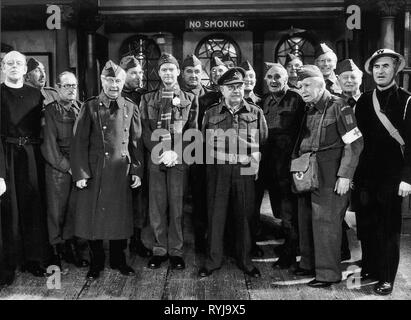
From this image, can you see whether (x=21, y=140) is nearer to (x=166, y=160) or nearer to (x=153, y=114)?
(x=153, y=114)

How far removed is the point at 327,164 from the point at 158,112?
174cm

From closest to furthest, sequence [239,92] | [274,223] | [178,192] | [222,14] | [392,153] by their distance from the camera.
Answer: [392,153]
[239,92]
[178,192]
[274,223]
[222,14]

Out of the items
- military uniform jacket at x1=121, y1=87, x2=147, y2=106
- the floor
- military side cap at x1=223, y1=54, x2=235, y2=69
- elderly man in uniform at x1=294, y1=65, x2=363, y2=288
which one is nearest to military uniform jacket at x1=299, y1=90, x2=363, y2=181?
elderly man in uniform at x1=294, y1=65, x2=363, y2=288

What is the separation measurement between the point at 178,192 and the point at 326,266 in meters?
1.58

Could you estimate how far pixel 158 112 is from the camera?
189 inches

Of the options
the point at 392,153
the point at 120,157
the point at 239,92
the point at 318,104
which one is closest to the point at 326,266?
the point at 392,153

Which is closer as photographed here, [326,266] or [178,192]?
[326,266]

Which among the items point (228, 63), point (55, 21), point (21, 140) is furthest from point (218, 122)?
point (55, 21)

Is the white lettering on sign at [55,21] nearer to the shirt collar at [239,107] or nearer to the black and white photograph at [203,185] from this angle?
the black and white photograph at [203,185]

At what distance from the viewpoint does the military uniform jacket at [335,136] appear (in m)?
4.15

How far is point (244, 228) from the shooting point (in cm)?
458

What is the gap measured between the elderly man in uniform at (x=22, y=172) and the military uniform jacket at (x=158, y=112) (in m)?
1.03

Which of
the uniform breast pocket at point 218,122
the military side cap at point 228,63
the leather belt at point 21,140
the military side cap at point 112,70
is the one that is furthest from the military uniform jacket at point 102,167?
the military side cap at point 228,63
